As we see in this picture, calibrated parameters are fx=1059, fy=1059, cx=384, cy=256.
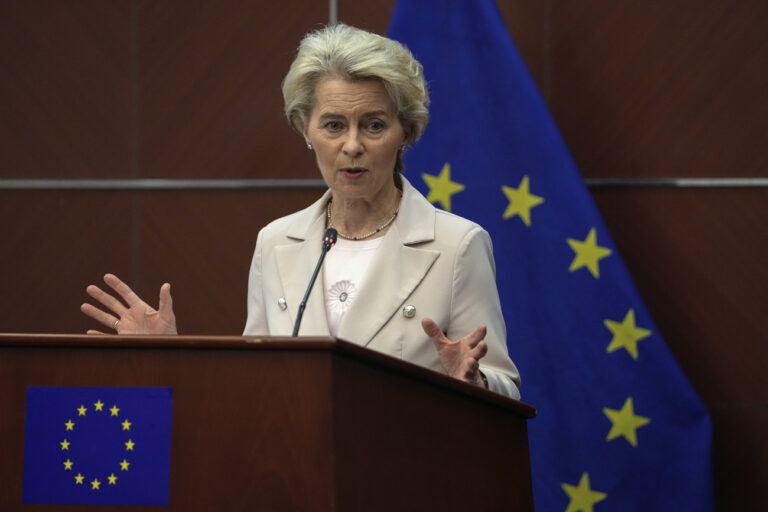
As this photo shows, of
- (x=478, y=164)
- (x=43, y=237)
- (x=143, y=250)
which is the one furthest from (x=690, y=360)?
(x=43, y=237)

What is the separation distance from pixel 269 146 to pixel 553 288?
1205mm

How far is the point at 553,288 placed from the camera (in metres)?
3.38

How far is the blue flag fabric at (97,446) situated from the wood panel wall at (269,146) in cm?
233

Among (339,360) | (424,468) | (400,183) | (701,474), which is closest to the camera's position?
(339,360)

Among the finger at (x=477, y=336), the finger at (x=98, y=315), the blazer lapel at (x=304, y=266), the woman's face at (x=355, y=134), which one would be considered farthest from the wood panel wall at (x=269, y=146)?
the finger at (x=477, y=336)

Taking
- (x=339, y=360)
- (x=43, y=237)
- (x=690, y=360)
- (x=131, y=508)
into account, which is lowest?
(x=131, y=508)

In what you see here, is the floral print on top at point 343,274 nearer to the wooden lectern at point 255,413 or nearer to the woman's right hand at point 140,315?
the woman's right hand at point 140,315

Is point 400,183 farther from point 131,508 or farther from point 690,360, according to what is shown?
point 690,360

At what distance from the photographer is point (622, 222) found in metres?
3.71

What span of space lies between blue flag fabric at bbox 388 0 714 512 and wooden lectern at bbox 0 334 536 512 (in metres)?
1.81

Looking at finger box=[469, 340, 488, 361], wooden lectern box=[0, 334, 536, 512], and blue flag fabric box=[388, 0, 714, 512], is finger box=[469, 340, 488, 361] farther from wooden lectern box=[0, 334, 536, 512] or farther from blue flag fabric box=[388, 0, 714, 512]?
blue flag fabric box=[388, 0, 714, 512]

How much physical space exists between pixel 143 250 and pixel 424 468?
2.51 metres

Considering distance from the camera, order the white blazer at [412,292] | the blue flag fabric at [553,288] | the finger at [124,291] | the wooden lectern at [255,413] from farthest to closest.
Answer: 1. the blue flag fabric at [553,288]
2. the white blazer at [412,292]
3. the finger at [124,291]
4. the wooden lectern at [255,413]

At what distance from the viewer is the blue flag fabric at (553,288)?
3311 mm
